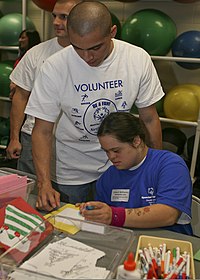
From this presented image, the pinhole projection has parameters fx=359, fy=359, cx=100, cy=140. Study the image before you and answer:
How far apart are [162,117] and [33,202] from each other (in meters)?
1.85

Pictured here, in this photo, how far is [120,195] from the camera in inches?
55.2

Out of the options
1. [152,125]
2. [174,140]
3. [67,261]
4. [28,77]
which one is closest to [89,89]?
[152,125]

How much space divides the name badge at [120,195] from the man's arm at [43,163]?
23cm

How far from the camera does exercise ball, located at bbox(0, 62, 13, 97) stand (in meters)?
3.39

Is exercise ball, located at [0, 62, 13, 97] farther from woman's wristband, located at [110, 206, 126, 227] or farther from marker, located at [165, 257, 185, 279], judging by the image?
marker, located at [165, 257, 185, 279]

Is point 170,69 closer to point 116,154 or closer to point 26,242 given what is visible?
point 116,154

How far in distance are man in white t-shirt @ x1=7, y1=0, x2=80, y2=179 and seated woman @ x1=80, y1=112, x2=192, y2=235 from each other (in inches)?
29.2

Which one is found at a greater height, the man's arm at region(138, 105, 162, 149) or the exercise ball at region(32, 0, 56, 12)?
the exercise ball at region(32, 0, 56, 12)

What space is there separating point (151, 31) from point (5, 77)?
4.75 ft

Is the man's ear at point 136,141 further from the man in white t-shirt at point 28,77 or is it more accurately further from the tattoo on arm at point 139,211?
the man in white t-shirt at point 28,77

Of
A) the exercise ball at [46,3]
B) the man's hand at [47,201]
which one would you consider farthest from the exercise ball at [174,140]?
the man's hand at [47,201]

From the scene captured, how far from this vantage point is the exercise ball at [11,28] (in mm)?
3365

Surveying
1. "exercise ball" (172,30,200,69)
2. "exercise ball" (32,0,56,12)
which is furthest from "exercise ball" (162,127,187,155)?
"exercise ball" (32,0,56,12)

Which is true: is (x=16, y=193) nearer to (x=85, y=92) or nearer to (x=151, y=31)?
(x=85, y=92)
